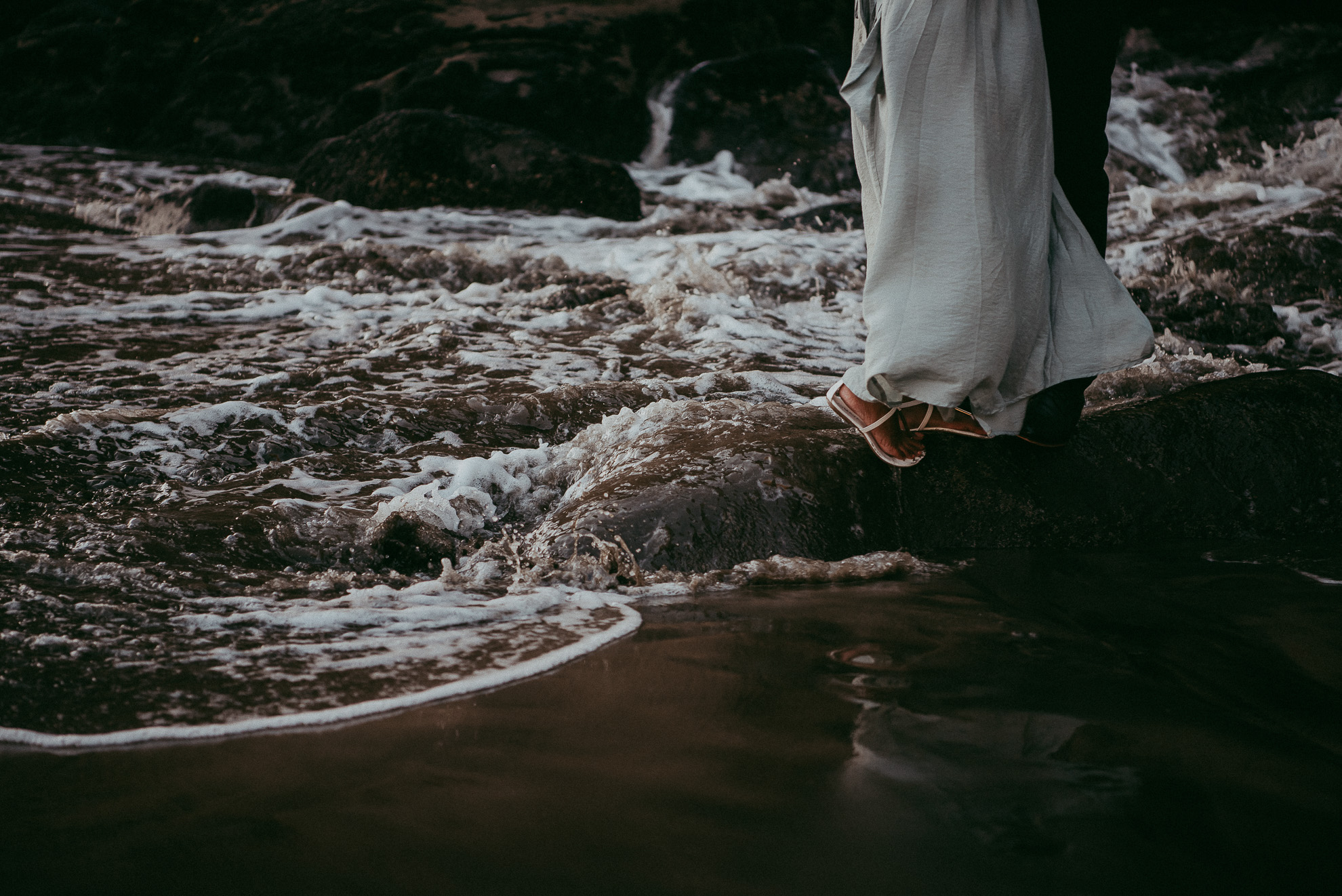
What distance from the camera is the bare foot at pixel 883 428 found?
92.7 inches

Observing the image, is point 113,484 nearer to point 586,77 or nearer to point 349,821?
point 349,821

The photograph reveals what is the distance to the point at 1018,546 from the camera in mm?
2371

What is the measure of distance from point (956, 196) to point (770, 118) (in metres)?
9.24

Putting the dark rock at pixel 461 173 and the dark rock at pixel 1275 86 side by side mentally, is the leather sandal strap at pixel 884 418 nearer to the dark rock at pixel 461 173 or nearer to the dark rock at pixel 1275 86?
the dark rock at pixel 461 173

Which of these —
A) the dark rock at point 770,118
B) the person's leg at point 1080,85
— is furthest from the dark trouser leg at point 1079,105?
the dark rock at point 770,118

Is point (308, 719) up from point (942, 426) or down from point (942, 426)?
down

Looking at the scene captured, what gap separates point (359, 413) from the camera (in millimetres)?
3281

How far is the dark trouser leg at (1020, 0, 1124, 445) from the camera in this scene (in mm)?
2137

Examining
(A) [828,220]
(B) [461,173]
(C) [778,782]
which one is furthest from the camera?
(B) [461,173]

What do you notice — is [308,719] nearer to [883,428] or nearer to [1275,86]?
[883,428]

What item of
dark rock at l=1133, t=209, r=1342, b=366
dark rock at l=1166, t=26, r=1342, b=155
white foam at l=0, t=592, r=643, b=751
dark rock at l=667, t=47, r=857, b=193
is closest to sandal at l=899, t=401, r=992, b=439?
white foam at l=0, t=592, r=643, b=751

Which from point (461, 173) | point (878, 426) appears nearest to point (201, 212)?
point (461, 173)

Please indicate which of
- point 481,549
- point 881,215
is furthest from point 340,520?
point 881,215

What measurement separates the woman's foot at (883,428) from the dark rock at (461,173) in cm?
604
